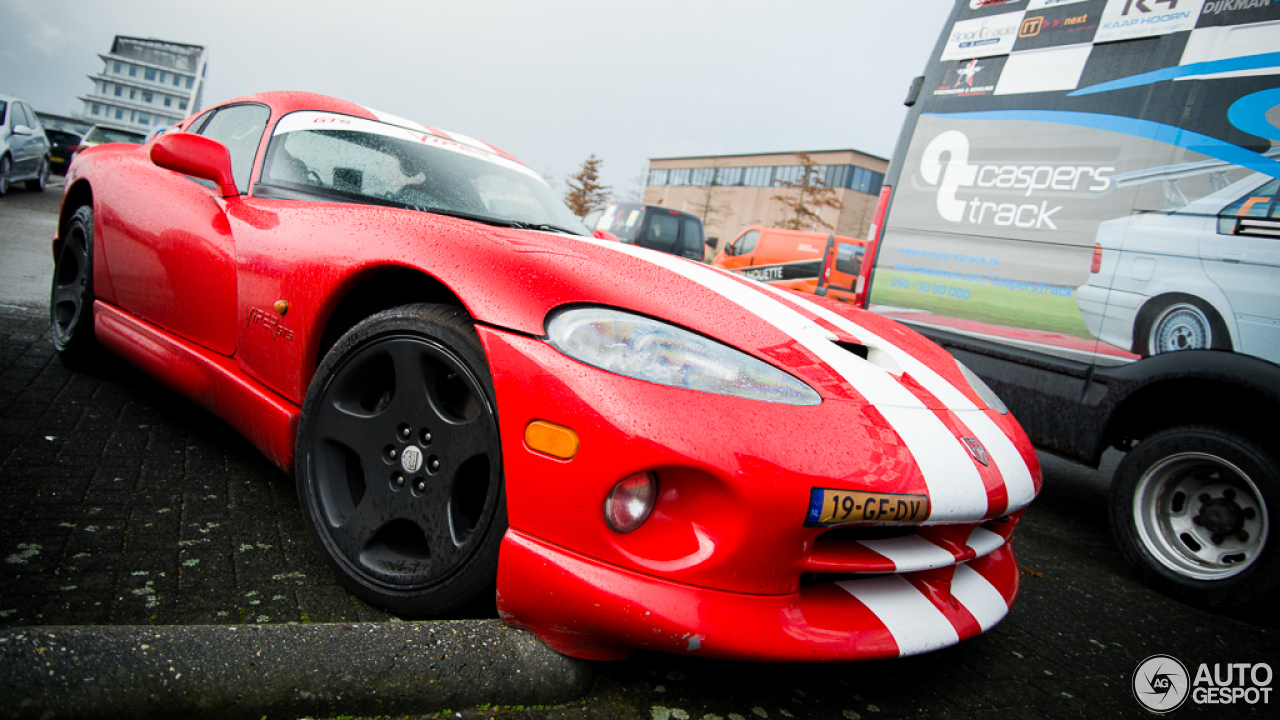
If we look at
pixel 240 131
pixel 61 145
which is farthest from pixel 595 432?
pixel 61 145

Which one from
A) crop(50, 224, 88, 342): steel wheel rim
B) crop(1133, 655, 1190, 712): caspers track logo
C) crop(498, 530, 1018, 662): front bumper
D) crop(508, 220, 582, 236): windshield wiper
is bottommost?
crop(50, 224, 88, 342): steel wheel rim

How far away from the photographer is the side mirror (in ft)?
7.29

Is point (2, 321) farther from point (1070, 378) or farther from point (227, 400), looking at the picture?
point (1070, 378)

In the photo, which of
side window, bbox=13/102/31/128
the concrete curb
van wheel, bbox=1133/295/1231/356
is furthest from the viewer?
side window, bbox=13/102/31/128

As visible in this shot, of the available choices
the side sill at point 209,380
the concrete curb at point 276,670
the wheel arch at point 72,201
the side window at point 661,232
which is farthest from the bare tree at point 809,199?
the concrete curb at point 276,670

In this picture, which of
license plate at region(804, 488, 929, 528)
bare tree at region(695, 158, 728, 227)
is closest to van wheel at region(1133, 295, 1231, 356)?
license plate at region(804, 488, 929, 528)

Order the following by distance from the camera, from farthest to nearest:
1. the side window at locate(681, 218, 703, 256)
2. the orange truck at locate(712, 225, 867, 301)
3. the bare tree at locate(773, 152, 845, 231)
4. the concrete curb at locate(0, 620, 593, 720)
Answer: the bare tree at locate(773, 152, 845, 231), the side window at locate(681, 218, 703, 256), the orange truck at locate(712, 225, 867, 301), the concrete curb at locate(0, 620, 593, 720)

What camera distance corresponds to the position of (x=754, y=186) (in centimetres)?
5088

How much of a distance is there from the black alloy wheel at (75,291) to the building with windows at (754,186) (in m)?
40.4

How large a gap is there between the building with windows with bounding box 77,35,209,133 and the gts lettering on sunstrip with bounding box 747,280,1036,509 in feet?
365

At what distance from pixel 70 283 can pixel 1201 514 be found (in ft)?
16.0

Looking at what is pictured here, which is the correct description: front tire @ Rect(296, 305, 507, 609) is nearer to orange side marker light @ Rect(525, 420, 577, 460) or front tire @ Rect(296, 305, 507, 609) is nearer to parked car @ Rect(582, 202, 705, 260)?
orange side marker light @ Rect(525, 420, 577, 460)

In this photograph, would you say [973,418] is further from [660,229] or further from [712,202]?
[712,202]

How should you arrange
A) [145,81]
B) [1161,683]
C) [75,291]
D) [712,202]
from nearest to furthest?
[1161,683], [75,291], [712,202], [145,81]
